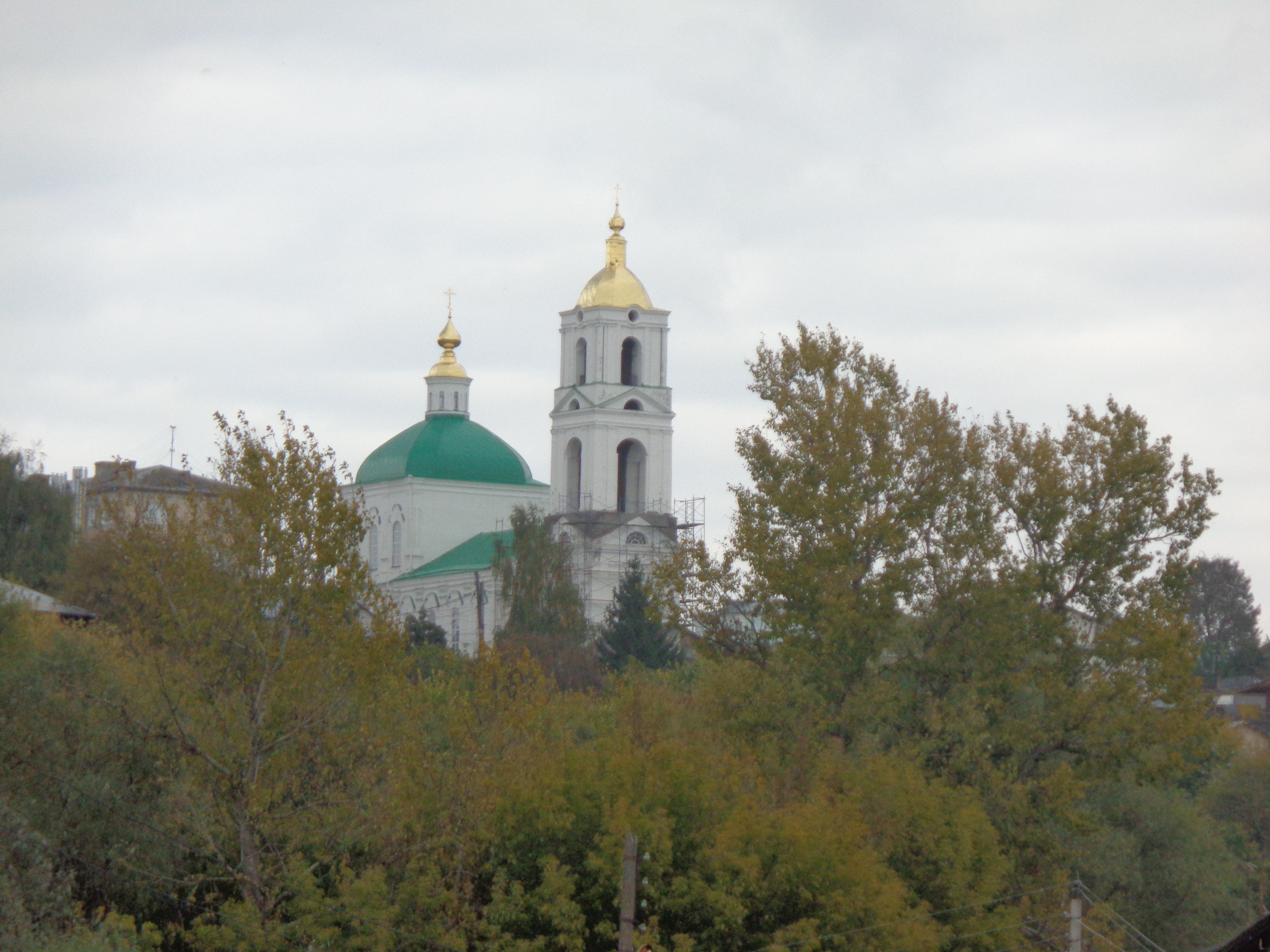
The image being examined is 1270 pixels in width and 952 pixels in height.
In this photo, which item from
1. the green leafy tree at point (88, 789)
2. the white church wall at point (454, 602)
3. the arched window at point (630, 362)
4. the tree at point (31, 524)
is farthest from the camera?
the arched window at point (630, 362)

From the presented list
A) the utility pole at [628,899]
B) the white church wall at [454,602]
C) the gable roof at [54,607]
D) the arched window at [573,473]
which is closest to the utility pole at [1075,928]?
the utility pole at [628,899]

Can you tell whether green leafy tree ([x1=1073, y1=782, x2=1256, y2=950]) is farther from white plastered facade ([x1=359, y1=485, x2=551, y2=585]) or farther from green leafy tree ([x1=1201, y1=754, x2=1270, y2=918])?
white plastered facade ([x1=359, y1=485, x2=551, y2=585])

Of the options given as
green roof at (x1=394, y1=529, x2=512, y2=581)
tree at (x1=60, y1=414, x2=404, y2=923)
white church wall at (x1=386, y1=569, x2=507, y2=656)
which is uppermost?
green roof at (x1=394, y1=529, x2=512, y2=581)

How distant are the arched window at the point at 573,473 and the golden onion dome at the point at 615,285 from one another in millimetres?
5667

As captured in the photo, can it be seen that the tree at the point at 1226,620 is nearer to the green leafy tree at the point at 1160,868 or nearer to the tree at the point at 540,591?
the tree at the point at 540,591

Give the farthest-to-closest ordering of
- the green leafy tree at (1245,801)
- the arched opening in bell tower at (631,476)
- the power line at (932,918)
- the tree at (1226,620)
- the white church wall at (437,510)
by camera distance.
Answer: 1. the tree at (1226,620)
2. the white church wall at (437,510)
3. the arched opening in bell tower at (631,476)
4. the green leafy tree at (1245,801)
5. the power line at (932,918)

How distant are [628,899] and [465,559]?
63.5m

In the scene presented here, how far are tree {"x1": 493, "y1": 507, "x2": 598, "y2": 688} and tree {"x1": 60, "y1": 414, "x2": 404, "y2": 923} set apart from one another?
1386 inches

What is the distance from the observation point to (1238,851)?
5009 centimetres

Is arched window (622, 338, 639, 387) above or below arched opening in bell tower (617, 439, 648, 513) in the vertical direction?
above

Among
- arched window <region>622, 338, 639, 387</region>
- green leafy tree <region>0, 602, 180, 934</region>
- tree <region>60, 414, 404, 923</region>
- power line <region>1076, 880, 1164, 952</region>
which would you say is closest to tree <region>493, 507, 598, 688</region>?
arched window <region>622, 338, 639, 387</region>

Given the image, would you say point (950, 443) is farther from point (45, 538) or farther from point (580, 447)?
point (580, 447)

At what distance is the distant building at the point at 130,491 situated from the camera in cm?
2955

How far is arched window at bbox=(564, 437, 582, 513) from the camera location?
257 ft
